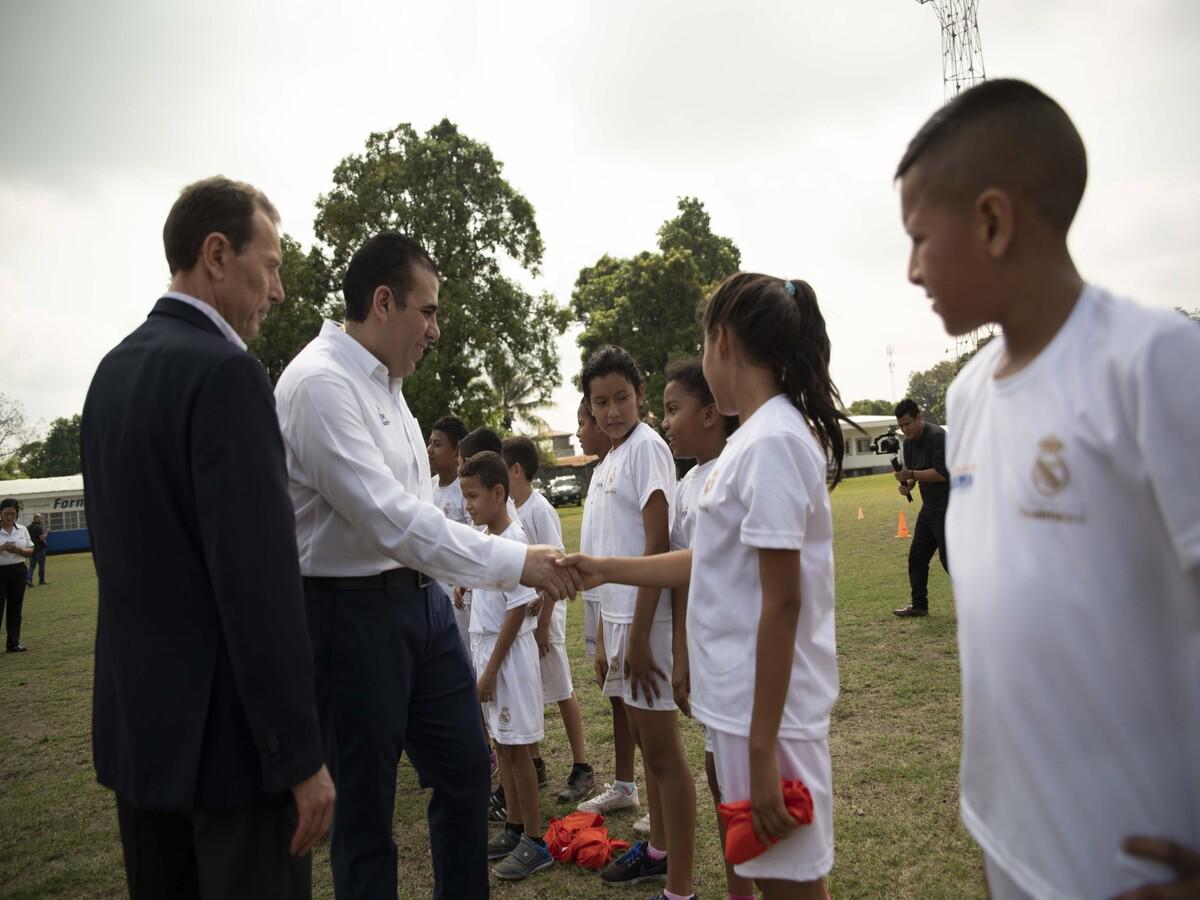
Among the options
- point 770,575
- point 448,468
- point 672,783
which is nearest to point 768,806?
point 770,575

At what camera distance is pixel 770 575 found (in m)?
2.24

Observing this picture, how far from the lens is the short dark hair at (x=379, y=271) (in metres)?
3.43

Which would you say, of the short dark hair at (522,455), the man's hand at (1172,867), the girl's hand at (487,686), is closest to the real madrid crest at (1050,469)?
the man's hand at (1172,867)

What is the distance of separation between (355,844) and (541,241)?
29.0 metres

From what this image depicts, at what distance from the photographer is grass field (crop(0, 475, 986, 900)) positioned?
155 inches

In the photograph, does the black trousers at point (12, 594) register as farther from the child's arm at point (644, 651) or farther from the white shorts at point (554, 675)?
the child's arm at point (644, 651)

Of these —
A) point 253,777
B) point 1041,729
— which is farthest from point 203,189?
point 1041,729

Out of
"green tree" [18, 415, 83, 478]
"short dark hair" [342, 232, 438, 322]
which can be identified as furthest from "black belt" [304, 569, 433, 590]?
"green tree" [18, 415, 83, 478]

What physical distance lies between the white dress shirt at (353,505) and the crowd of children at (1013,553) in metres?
0.96

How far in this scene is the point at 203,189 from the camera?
95.5 inches

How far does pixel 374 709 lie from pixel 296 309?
26.5m

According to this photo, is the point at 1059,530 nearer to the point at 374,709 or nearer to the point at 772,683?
the point at 772,683

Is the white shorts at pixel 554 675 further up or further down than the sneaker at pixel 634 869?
further up

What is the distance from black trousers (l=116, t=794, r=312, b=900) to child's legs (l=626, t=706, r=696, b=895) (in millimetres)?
1735
